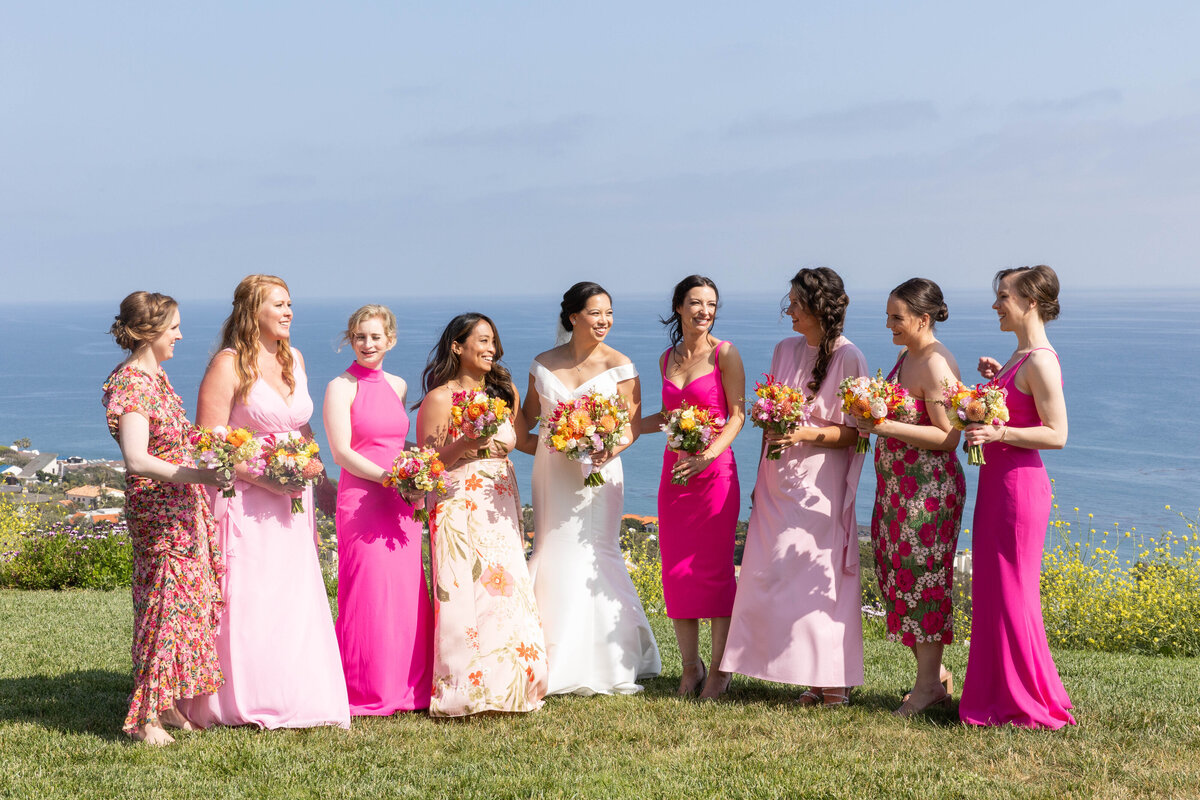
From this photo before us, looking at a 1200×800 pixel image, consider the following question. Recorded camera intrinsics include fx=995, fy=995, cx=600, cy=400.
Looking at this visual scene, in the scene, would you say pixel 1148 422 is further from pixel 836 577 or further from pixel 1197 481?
pixel 836 577

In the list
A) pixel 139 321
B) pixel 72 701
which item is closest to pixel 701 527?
pixel 139 321

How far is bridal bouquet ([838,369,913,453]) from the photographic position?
21.2 ft

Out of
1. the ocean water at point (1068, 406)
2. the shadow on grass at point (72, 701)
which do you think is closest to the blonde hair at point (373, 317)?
the shadow on grass at point (72, 701)

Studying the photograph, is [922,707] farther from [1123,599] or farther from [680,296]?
[1123,599]

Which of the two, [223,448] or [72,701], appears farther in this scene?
[72,701]

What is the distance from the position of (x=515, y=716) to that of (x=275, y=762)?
170 cm

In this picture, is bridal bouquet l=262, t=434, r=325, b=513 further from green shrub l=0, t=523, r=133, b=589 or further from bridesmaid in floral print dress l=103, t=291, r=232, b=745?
green shrub l=0, t=523, r=133, b=589

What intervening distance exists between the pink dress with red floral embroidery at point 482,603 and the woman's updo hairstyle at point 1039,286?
3.70m

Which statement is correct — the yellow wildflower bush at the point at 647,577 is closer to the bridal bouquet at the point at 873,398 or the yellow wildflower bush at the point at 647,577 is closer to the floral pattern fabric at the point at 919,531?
the floral pattern fabric at the point at 919,531

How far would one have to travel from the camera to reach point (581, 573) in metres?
7.65

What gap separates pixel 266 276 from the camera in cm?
679

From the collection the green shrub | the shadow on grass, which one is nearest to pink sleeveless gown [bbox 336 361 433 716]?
the shadow on grass

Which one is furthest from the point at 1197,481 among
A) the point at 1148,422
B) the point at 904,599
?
the point at 904,599

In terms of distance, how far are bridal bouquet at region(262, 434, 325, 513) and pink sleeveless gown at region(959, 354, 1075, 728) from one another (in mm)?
4408
